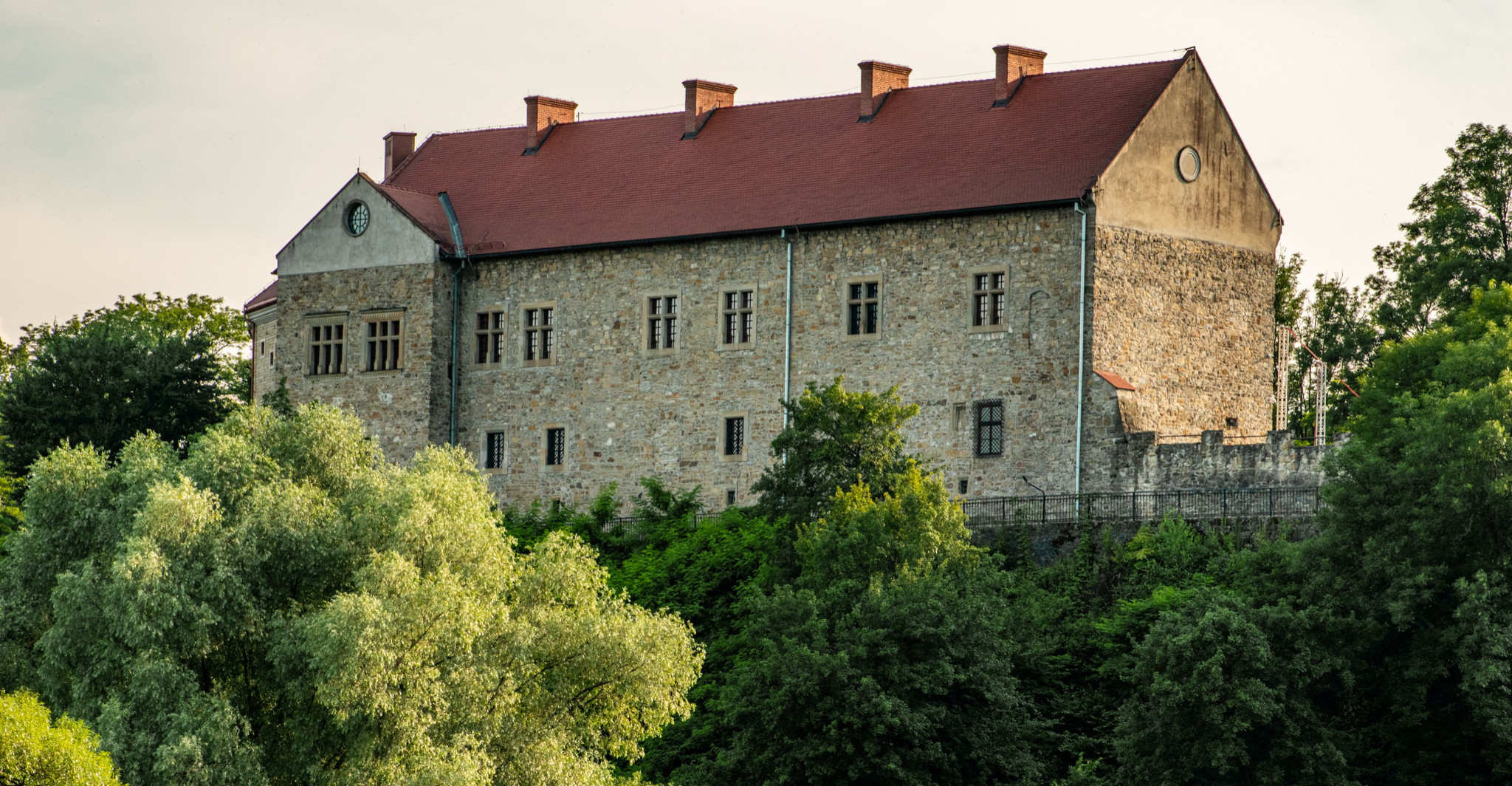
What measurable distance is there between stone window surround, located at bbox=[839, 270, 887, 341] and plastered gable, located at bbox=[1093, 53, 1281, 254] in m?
4.97

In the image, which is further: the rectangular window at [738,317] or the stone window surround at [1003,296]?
the rectangular window at [738,317]

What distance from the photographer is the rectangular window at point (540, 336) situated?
172 ft

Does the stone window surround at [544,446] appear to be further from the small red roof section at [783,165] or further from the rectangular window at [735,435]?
the rectangular window at [735,435]

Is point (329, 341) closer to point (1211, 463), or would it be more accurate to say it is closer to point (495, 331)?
point (495, 331)

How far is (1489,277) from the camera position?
51281 mm

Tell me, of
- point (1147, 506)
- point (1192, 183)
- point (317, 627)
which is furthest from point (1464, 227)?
point (317, 627)

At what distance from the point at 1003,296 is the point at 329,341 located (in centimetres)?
1755

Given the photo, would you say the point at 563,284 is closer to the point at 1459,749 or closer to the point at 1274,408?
the point at 1274,408

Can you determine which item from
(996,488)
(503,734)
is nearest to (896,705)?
(503,734)

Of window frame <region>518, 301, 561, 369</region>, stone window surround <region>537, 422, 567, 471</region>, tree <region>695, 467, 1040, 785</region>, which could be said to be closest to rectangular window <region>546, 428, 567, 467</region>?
stone window surround <region>537, 422, 567, 471</region>

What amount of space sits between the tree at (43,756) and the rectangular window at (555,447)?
24877mm

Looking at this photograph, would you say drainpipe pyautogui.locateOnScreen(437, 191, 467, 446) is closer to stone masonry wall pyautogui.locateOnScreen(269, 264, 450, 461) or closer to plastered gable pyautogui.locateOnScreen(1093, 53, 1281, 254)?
stone masonry wall pyautogui.locateOnScreen(269, 264, 450, 461)

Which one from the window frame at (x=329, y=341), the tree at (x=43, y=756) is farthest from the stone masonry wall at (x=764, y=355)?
the tree at (x=43, y=756)

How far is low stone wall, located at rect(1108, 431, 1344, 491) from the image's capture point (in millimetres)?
42031
